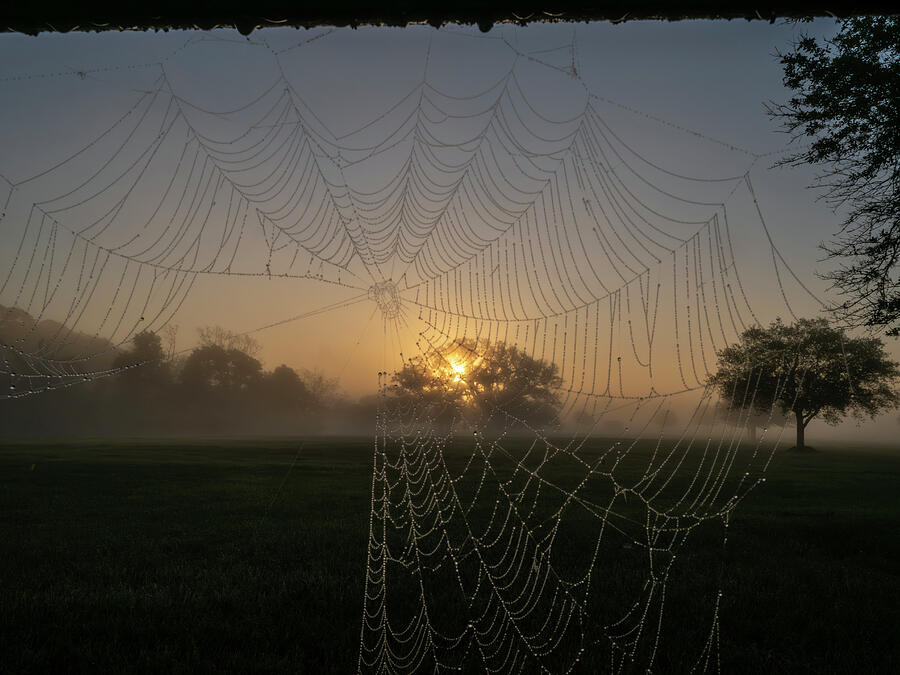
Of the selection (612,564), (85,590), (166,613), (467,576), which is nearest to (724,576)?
(612,564)

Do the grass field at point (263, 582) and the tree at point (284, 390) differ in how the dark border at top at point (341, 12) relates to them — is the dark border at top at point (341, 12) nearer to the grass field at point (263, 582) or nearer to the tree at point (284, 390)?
the grass field at point (263, 582)

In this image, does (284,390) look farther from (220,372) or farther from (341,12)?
(341,12)

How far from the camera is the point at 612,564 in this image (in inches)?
420

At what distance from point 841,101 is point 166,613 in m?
13.5

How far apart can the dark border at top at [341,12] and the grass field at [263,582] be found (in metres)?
6.14

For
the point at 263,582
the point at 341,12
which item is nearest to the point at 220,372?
the point at 263,582

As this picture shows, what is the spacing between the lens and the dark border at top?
1.30 metres

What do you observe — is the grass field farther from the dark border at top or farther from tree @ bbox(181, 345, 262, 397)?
tree @ bbox(181, 345, 262, 397)

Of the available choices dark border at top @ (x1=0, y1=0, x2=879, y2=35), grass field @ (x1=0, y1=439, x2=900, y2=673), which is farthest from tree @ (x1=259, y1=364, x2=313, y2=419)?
dark border at top @ (x1=0, y1=0, x2=879, y2=35)

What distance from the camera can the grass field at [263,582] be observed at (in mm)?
6656

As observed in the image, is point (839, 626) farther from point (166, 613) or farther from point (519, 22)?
point (519, 22)

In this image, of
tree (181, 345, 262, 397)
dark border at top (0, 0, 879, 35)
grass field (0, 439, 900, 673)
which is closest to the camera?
dark border at top (0, 0, 879, 35)

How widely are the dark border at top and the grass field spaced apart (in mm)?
6144

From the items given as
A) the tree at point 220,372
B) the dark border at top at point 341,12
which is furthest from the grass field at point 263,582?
the tree at point 220,372
